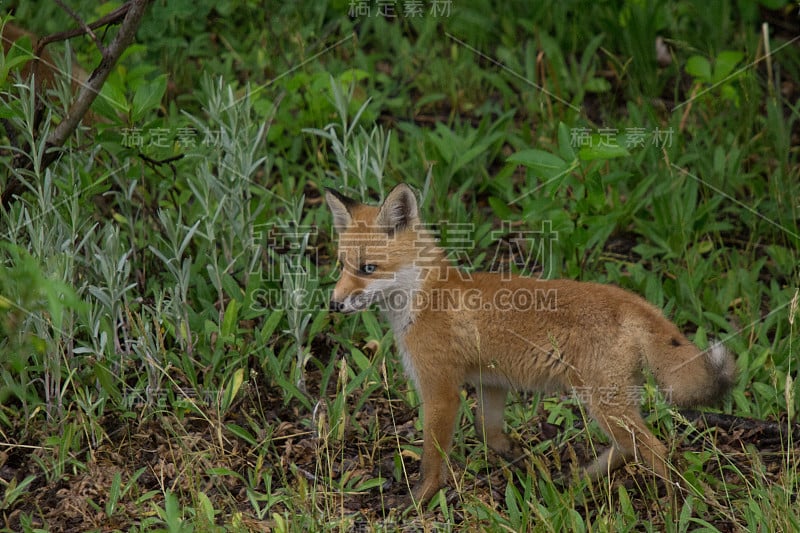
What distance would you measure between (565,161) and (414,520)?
7.16 feet

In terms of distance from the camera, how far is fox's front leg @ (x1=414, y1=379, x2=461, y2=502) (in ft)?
14.3

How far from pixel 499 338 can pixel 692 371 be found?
2.90ft

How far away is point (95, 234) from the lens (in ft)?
17.0

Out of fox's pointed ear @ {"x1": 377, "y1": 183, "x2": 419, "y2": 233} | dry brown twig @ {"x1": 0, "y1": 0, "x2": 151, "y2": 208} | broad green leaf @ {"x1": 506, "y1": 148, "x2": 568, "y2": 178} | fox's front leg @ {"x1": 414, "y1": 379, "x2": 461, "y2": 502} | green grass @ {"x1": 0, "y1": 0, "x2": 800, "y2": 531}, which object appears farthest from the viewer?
broad green leaf @ {"x1": 506, "y1": 148, "x2": 568, "y2": 178}

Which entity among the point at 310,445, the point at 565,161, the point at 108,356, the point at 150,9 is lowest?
the point at 310,445

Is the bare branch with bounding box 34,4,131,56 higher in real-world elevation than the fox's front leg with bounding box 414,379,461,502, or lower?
higher

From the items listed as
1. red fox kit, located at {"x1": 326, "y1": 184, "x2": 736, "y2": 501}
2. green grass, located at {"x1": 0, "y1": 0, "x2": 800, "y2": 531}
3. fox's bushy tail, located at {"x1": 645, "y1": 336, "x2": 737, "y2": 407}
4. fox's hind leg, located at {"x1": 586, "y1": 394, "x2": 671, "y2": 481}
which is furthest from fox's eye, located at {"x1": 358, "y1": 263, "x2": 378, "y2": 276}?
fox's bushy tail, located at {"x1": 645, "y1": 336, "x2": 737, "y2": 407}

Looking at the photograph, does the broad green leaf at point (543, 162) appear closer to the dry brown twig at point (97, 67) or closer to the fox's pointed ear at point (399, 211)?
the fox's pointed ear at point (399, 211)

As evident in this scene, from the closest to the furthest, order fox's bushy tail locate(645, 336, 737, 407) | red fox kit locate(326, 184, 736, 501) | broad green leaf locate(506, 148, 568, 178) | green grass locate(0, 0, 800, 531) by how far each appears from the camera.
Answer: fox's bushy tail locate(645, 336, 737, 407), red fox kit locate(326, 184, 736, 501), green grass locate(0, 0, 800, 531), broad green leaf locate(506, 148, 568, 178)

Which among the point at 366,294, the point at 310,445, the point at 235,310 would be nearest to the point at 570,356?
the point at 366,294

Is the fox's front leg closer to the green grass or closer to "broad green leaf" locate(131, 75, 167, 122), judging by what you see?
the green grass

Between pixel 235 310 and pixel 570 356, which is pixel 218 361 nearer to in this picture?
pixel 235 310

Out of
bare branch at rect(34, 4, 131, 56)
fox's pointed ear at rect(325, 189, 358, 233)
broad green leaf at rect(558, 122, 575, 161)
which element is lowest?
fox's pointed ear at rect(325, 189, 358, 233)

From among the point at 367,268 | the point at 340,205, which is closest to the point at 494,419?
the point at 367,268
